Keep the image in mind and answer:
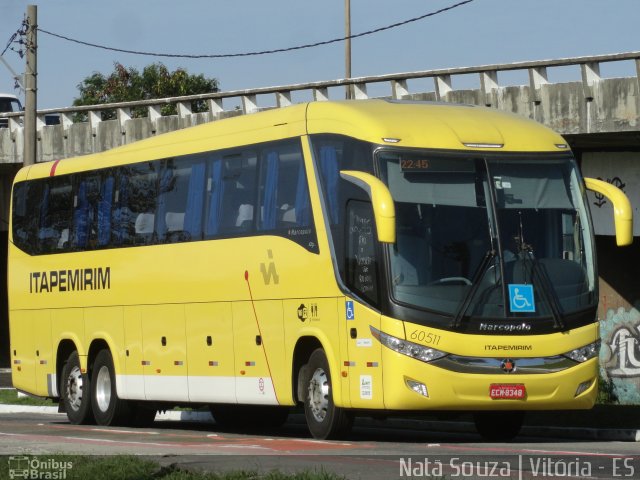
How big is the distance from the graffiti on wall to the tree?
2311 inches

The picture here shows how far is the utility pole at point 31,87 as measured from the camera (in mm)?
35119

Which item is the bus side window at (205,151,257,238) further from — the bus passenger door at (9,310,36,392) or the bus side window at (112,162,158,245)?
the bus passenger door at (9,310,36,392)

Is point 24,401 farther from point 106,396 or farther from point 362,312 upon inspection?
point 362,312

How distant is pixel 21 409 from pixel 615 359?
37.5 ft

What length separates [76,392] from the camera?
974 inches

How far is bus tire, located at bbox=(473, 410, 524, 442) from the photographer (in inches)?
750

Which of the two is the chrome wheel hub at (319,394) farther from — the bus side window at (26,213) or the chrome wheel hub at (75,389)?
the bus side window at (26,213)

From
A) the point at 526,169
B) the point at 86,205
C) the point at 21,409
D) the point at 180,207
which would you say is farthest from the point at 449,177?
the point at 21,409

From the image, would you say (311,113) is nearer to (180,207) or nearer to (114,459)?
(180,207)

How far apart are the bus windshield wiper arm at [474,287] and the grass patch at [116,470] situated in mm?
4575

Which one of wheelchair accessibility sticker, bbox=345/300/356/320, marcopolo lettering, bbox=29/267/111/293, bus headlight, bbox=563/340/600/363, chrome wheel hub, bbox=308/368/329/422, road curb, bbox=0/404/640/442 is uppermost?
marcopolo lettering, bbox=29/267/111/293

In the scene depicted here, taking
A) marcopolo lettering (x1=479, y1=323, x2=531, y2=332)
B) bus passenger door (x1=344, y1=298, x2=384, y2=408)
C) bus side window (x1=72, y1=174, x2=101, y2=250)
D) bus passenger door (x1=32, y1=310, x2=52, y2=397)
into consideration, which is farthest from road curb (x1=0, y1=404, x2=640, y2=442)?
bus passenger door (x1=344, y1=298, x2=384, y2=408)

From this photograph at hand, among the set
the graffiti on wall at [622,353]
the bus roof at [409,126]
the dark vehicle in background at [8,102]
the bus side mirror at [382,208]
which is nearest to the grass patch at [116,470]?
the bus side mirror at [382,208]

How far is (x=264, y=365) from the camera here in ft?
64.7
